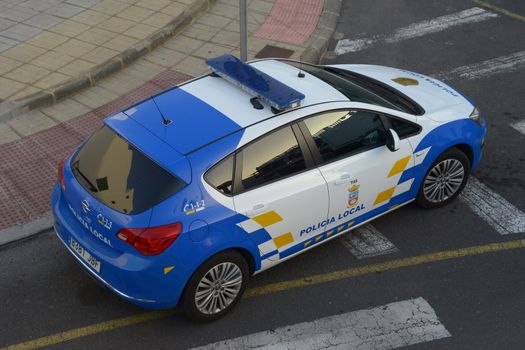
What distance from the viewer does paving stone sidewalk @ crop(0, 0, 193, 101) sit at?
30.4 feet

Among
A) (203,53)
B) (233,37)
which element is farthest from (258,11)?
(203,53)

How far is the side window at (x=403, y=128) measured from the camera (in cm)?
620

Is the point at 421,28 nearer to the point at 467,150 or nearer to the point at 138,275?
the point at 467,150

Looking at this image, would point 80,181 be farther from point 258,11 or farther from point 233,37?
point 258,11

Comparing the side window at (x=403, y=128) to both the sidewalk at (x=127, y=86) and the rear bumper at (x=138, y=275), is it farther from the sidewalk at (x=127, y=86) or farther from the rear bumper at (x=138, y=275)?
the sidewalk at (x=127, y=86)

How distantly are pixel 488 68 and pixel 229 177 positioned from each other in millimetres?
6109

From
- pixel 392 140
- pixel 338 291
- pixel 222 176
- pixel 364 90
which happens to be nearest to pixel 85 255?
pixel 222 176

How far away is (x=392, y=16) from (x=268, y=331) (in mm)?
7752

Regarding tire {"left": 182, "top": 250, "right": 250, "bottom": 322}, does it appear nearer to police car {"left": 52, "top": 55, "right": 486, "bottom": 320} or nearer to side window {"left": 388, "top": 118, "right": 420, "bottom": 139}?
police car {"left": 52, "top": 55, "right": 486, "bottom": 320}

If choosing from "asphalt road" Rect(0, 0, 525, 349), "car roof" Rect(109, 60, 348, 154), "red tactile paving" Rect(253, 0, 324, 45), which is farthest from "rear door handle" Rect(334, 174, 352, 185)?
"red tactile paving" Rect(253, 0, 324, 45)

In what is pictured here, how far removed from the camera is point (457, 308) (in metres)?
5.71

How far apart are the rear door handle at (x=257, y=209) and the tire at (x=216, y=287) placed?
0.35m

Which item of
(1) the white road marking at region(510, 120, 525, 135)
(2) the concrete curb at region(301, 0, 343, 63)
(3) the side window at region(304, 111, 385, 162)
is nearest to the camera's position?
(3) the side window at region(304, 111, 385, 162)

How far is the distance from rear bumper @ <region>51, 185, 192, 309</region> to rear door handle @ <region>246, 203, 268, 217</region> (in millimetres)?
669
